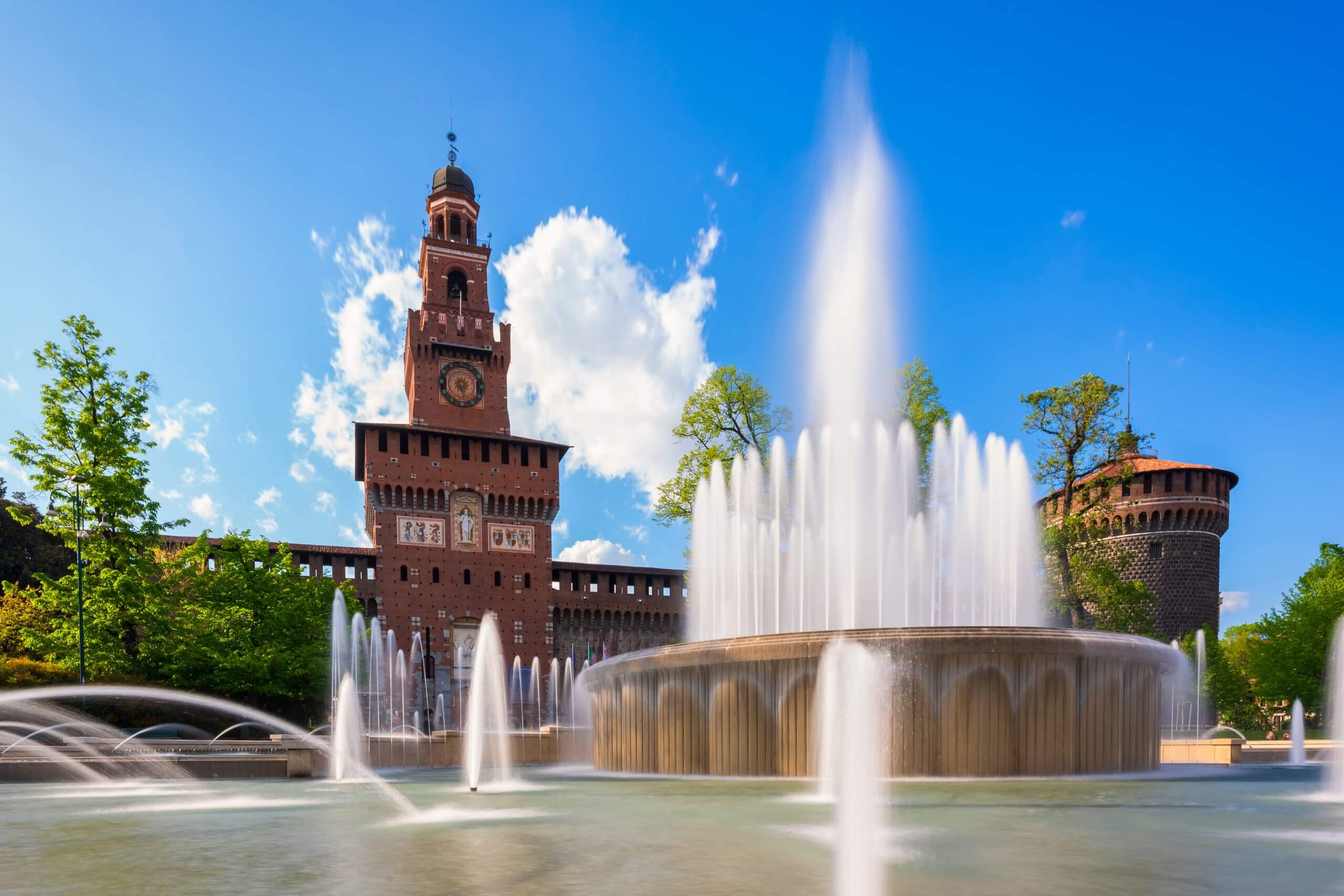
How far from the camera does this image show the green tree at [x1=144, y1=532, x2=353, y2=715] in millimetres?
25266

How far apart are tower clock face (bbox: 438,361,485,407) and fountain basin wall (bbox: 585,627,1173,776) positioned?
1458 inches

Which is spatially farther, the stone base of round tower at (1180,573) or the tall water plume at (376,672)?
the stone base of round tower at (1180,573)

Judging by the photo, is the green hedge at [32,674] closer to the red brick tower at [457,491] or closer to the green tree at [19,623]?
the green tree at [19,623]

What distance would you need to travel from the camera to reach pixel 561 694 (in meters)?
44.7

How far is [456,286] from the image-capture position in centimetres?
4978

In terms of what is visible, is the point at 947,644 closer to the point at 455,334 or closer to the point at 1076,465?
the point at 1076,465

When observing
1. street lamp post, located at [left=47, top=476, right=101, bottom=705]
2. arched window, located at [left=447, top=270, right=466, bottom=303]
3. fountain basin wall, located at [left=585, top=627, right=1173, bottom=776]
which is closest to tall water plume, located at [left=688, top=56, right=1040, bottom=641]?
fountain basin wall, located at [left=585, top=627, right=1173, bottom=776]

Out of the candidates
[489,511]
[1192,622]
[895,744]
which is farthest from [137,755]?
[1192,622]

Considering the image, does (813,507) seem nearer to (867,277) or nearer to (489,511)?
(867,277)

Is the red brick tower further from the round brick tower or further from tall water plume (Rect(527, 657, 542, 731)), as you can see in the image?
the round brick tower

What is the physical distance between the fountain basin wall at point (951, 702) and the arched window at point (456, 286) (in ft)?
133

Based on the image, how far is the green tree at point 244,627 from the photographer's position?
25.3 m

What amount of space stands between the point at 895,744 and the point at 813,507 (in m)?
8.13

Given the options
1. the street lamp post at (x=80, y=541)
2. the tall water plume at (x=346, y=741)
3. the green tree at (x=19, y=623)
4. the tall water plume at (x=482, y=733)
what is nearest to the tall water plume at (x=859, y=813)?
the tall water plume at (x=482, y=733)
